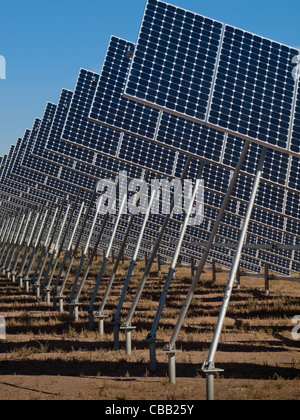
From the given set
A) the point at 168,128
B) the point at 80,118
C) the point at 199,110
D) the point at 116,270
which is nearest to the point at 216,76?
the point at 199,110

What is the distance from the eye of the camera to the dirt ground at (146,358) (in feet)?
39.5

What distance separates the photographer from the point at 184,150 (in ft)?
51.9

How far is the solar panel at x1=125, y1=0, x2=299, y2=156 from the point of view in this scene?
12.2 m

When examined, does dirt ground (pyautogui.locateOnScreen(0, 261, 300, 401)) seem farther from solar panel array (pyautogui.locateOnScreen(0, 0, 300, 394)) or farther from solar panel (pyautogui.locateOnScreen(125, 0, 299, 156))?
solar panel (pyautogui.locateOnScreen(125, 0, 299, 156))

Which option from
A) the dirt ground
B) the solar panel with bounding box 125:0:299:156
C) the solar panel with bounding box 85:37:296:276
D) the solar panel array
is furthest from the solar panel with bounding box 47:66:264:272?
the solar panel with bounding box 125:0:299:156

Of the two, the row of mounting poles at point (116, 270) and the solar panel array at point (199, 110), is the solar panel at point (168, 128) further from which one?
the row of mounting poles at point (116, 270)

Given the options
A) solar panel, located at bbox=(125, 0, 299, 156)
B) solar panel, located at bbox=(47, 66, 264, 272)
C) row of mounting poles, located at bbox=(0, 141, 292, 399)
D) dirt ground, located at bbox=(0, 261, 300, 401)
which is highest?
solar panel, located at bbox=(47, 66, 264, 272)

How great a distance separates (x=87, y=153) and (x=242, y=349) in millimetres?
12858

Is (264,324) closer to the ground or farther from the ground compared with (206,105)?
closer to the ground

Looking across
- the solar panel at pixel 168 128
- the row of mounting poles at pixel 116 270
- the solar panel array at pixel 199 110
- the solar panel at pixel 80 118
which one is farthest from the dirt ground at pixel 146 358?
the solar panel at pixel 80 118

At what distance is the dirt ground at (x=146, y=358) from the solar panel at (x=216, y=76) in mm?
5144

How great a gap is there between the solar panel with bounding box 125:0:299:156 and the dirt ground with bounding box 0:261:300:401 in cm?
514

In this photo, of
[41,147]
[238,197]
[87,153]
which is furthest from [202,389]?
[41,147]
